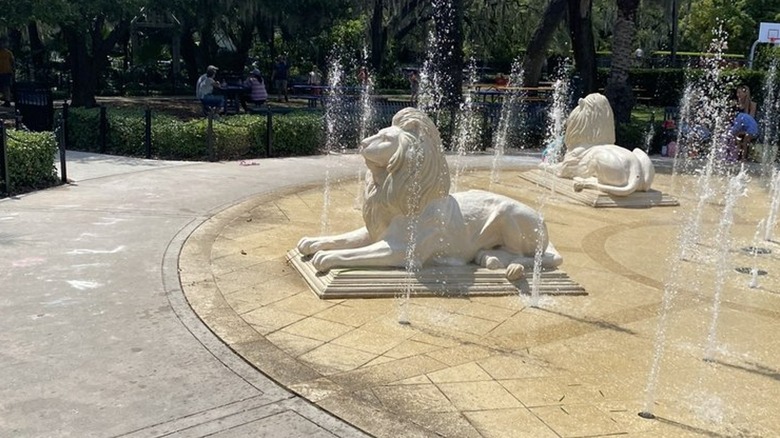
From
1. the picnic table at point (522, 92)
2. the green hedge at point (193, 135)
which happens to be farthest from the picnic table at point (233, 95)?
the picnic table at point (522, 92)

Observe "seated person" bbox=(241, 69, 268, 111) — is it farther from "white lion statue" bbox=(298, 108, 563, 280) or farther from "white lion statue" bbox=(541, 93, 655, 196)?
"white lion statue" bbox=(298, 108, 563, 280)

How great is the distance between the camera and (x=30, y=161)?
10203 mm

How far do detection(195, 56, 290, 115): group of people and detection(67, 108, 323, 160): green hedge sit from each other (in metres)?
0.68

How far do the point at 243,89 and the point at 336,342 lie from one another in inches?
654

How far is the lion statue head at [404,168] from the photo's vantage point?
596cm

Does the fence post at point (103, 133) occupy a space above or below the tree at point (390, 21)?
below

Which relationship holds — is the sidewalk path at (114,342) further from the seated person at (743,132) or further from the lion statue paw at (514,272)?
the seated person at (743,132)

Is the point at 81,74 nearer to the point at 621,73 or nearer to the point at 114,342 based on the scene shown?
the point at 621,73

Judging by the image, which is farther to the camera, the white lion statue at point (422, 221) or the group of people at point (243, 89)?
the group of people at point (243, 89)

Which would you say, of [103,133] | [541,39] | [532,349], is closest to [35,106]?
[103,133]

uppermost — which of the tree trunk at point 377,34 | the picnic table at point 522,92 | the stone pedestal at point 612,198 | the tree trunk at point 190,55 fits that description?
the tree trunk at point 377,34

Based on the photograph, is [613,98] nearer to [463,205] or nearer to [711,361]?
[463,205]

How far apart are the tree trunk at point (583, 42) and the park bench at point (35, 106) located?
44.7 feet

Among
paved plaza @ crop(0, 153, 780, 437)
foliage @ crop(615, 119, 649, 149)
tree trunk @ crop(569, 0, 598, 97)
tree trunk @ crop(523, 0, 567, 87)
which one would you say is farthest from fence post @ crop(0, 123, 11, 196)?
tree trunk @ crop(523, 0, 567, 87)
